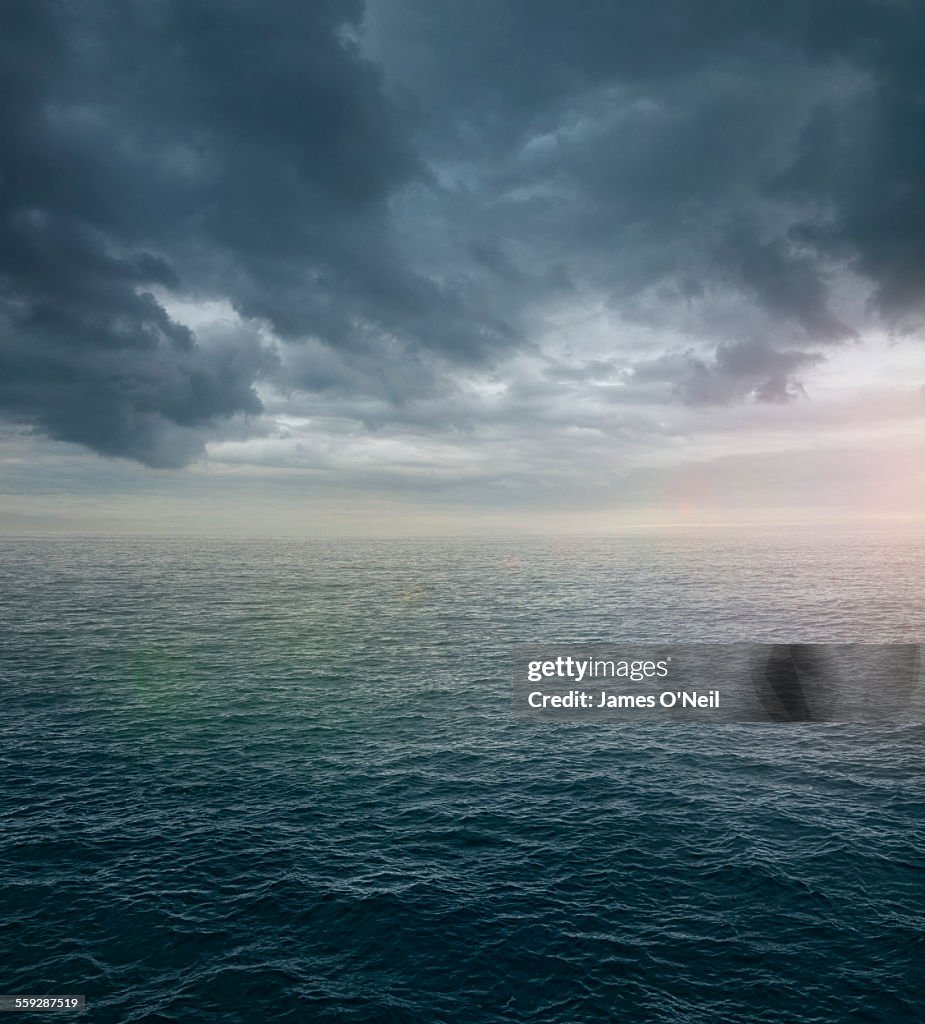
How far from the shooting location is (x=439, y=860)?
145ft

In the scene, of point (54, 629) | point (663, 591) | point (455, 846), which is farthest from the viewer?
point (663, 591)

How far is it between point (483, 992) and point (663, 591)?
177858mm

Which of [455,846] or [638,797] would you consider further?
[638,797]

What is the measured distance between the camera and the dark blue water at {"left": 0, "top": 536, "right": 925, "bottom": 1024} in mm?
32406

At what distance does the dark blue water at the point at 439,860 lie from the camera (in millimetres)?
32406

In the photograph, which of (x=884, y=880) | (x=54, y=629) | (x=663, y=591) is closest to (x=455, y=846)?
(x=884, y=880)

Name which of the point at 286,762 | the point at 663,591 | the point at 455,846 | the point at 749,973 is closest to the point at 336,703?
the point at 286,762

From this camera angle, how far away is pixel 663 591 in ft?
654

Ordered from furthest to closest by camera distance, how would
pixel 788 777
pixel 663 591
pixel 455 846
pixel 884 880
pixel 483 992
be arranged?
1. pixel 663 591
2. pixel 788 777
3. pixel 455 846
4. pixel 884 880
5. pixel 483 992

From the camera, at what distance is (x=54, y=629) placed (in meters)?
126

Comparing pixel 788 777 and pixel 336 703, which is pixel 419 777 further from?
pixel 788 777

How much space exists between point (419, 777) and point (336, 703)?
25.9 meters

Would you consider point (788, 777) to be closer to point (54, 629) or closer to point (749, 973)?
point (749, 973)

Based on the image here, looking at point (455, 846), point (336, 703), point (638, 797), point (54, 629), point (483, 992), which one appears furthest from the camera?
point (54, 629)
